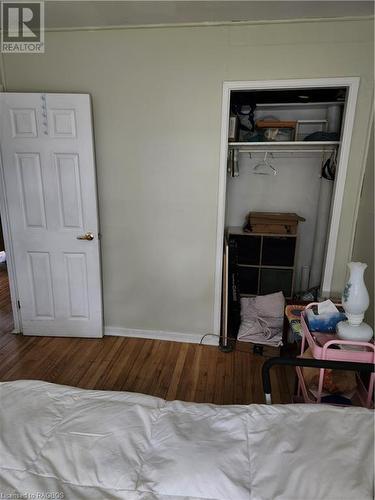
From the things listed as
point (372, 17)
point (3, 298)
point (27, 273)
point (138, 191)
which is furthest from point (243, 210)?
point (3, 298)

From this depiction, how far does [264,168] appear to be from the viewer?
3045mm

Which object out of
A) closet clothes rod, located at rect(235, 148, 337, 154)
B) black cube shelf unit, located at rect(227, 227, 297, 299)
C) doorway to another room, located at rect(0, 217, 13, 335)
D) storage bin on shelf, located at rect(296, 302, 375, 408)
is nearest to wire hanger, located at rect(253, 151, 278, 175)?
closet clothes rod, located at rect(235, 148, 337, 154)

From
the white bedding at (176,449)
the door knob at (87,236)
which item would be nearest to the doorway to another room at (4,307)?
the door knob at (87,236)

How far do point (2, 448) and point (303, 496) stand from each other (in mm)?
895

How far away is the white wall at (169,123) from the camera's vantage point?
214 centimetres

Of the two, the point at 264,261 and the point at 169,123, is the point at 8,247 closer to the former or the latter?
the point at 169,123

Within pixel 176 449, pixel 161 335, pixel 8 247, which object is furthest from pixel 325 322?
pixel 8 247

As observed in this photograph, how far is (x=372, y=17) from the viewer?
2.01 m

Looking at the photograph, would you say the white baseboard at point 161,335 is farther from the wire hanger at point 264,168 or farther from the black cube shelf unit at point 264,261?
the wire hanger at point 264,168

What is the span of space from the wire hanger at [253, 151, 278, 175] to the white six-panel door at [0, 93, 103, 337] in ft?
5.26

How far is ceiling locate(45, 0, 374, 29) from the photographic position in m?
1.90

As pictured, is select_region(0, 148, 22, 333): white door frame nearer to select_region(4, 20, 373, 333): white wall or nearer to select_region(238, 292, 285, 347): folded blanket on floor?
select_region(4, 20, 373, 333): white wall

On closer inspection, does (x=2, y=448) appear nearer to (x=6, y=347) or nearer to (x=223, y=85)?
(x=6, y=347)

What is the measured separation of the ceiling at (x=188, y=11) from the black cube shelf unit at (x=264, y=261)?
1.69 meters
